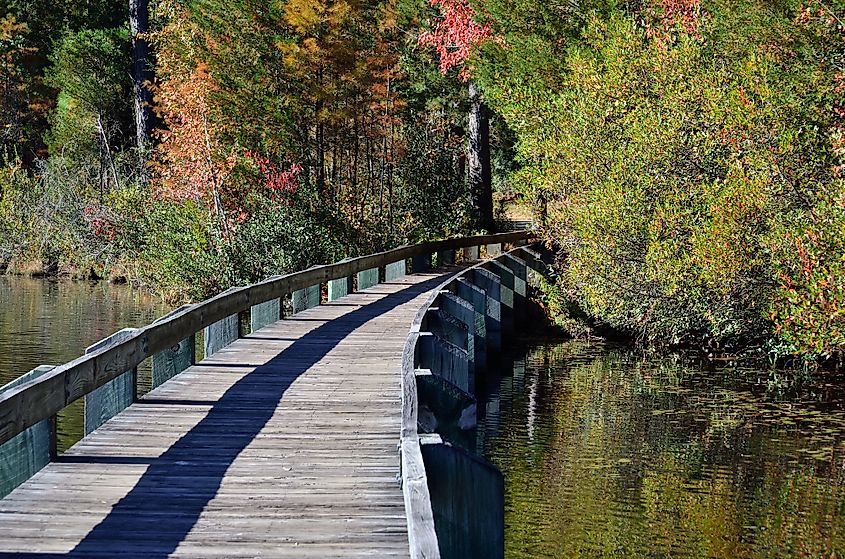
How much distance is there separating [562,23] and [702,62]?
236 inches

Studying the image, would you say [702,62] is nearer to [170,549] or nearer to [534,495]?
[534,495]

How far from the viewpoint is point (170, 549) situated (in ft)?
19.7

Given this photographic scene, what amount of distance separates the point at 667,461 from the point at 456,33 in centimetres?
1925

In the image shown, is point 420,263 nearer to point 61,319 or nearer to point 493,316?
point 493,316

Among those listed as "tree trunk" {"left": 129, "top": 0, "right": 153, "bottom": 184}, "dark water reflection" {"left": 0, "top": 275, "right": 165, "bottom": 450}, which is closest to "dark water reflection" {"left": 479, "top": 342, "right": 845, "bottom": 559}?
"dark water reflection" {"left": 0, "top": 275, "right": 165, "bottom": 450}

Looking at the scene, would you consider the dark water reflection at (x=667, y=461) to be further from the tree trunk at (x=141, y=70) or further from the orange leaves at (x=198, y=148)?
the tree trunk at (x=141, y=70)

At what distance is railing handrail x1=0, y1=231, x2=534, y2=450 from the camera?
6.73 meters

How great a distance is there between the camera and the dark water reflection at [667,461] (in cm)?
1062

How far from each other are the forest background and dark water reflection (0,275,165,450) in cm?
111

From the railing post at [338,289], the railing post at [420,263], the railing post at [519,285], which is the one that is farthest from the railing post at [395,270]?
the railing post at [338,289]

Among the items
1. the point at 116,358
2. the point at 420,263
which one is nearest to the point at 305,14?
the point at 420,263

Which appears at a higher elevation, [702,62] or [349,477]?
[702,62]

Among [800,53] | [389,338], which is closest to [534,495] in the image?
[389,338]

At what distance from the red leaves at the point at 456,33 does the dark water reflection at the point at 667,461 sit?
1216 cm
